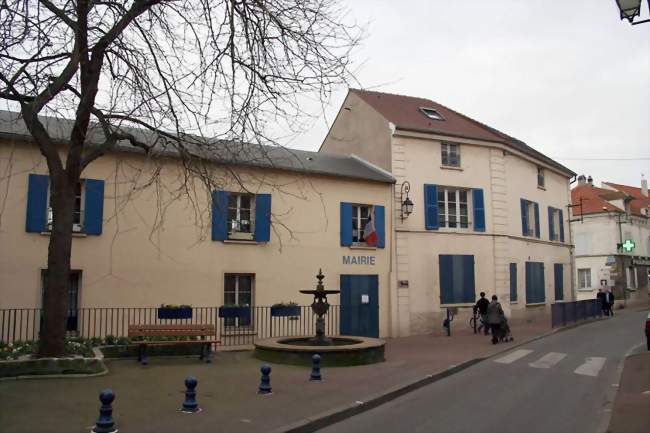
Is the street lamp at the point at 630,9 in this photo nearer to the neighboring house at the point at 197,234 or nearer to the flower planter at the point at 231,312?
the neighboring house at the point at 197,234

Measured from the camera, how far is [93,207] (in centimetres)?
1573

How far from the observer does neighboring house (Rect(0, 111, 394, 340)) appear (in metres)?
14.9

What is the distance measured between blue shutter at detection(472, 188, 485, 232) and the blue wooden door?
16.8 ft

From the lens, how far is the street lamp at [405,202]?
21062 millimetres

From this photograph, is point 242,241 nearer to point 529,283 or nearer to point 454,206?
point 454,206

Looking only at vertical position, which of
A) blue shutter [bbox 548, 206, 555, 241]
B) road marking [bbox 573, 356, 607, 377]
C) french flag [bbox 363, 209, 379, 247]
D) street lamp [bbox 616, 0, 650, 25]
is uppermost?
street lamp [bbox 616, 0, 650, 25]

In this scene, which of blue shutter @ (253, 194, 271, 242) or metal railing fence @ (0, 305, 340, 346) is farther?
blue shutter @ (253, 194, 271, 242)

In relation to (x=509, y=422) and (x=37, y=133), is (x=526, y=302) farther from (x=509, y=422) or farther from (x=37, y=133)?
(x=37, y=133)

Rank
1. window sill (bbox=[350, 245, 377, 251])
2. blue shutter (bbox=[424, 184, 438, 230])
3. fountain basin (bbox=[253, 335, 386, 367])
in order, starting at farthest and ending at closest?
blue shutter (bbox=[424, 184, 438, 230]) → window sill (bbox=[350, 245, 377, 251]) → fountain basin (bbox=[253, 335, 386, 367])

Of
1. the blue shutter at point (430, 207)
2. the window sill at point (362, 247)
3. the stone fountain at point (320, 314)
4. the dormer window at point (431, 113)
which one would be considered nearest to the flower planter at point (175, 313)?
the stone fountain at point (320, 314)

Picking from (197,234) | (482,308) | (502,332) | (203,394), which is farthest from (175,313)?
(482,308)

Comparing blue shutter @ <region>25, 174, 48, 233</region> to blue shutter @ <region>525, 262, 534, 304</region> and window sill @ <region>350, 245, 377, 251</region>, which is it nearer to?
window sill @ <region>350, 245, 377, 251</region>

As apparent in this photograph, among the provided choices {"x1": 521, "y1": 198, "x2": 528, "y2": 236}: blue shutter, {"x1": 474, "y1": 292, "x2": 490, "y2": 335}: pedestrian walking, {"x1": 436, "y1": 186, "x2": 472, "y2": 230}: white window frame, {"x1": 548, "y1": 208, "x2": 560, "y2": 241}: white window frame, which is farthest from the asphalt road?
{"x1": 548, "y1": 208, "x2": 560, "y2": 241}: white window frame

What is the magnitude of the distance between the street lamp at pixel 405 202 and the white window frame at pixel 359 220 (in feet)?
3.90
